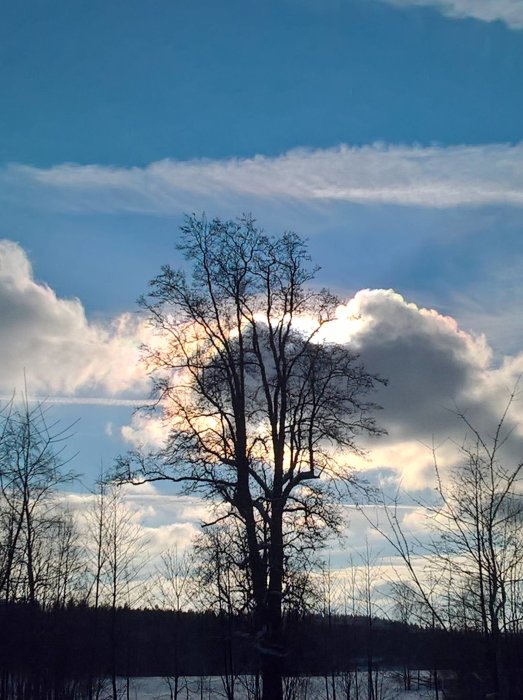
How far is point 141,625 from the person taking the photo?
93188 millimetres

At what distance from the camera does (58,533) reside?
1158 inches

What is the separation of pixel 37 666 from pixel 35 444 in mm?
5892

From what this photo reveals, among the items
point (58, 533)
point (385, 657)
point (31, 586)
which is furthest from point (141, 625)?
point (31, 586)

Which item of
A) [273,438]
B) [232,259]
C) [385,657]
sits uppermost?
[232,259]

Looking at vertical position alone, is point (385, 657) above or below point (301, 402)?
below

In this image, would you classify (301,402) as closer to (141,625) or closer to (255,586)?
(255,586)

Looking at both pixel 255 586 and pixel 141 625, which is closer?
pixel 255 586

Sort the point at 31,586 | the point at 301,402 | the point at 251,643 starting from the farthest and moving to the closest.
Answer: the point at 301,402, the point at 251,643, the point at 31,586

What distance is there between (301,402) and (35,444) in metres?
11.1

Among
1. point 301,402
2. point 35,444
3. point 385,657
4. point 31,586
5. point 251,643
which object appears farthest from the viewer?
point 385,657

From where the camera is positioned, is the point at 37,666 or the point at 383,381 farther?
the point at 383,381

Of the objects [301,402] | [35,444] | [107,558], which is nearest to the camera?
[35,444]

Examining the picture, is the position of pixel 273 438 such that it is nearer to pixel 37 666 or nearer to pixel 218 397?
pixel 218 397

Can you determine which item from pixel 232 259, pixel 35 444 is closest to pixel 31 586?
pixel 35 444
